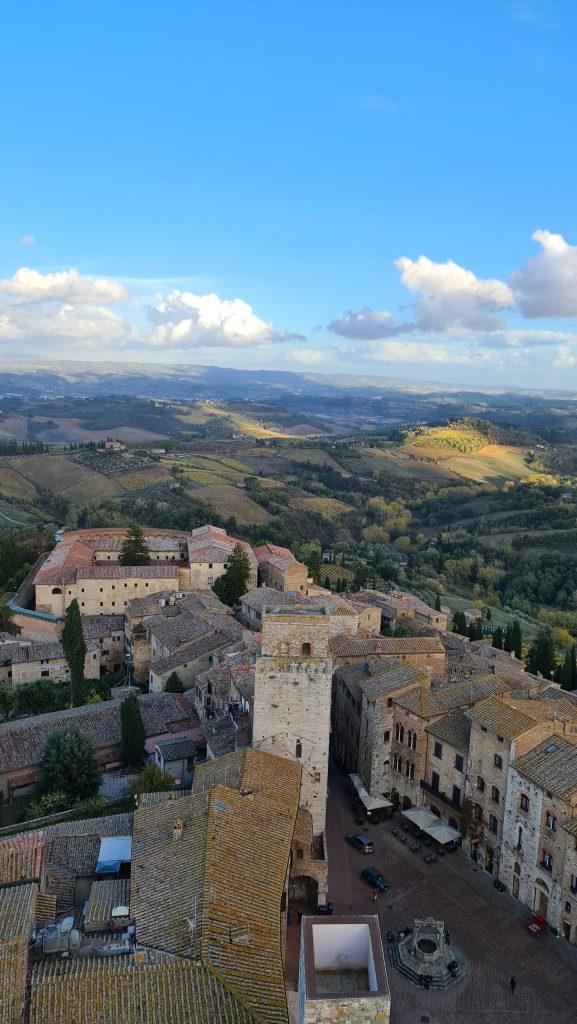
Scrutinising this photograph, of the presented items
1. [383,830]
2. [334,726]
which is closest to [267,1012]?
[383,830]

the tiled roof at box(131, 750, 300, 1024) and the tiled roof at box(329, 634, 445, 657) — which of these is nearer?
the tiled roof at box(131, 750, 300, 1024)

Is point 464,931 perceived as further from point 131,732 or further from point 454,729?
point 131,732

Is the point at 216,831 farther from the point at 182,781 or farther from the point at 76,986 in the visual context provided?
the point at 182,781

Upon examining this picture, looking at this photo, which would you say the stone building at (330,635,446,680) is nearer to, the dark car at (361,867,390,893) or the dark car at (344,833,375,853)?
the dark car at (344,833,375,853)

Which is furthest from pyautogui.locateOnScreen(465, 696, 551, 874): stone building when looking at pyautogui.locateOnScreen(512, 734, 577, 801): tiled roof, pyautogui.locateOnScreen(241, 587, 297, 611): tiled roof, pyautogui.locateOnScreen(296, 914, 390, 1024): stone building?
pyautogui.locateOnScreen(241, 587, 297, 611): tiled roof

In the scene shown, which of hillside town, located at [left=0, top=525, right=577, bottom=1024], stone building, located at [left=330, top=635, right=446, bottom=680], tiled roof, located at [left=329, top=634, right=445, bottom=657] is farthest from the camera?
tiled roof, located at [left=329, top=634, right=445, bottom=657]

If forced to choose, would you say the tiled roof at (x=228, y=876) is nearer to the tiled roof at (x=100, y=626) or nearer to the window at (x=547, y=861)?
the window at (x=547, y=861)
